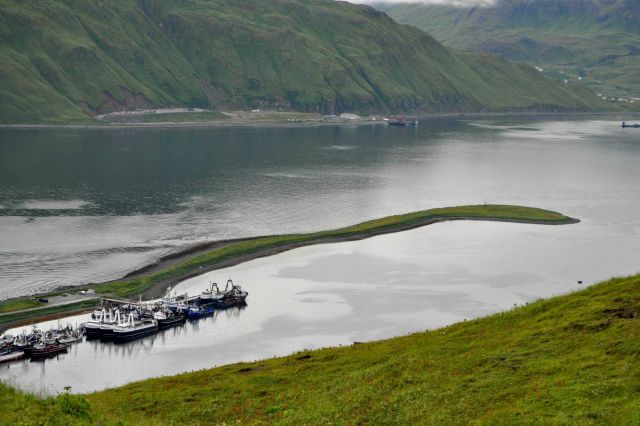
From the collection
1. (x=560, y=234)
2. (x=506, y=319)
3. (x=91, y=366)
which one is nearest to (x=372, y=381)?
(x=506, y=319)

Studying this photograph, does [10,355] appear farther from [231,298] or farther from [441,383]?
[441,383]

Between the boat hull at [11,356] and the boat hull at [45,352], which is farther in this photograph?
the boat hull at [45,352]

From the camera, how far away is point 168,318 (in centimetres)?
9362

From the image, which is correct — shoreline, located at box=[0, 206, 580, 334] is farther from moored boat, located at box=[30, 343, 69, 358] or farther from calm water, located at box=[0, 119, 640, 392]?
moored boat, located at box=[30, 343, 69, 358]

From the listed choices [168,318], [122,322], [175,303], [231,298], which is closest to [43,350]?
[122,322]

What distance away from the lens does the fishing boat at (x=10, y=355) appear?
3169 inches

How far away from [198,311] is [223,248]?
30169 millimetres

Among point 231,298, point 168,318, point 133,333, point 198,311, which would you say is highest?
point 231,298

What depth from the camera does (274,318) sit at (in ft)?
314

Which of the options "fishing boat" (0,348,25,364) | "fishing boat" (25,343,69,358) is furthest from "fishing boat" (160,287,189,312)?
"fishing boat" (0,348,25,364)

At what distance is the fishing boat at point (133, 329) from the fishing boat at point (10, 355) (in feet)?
33.6

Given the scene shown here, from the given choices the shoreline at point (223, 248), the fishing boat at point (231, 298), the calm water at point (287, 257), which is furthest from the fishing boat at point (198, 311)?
the shoreline at point (223, 248)

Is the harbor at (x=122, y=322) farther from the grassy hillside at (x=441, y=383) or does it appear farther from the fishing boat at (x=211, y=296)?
the grassy hillside at (x=441, y=383)

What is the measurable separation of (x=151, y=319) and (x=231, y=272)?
25.4 metres
